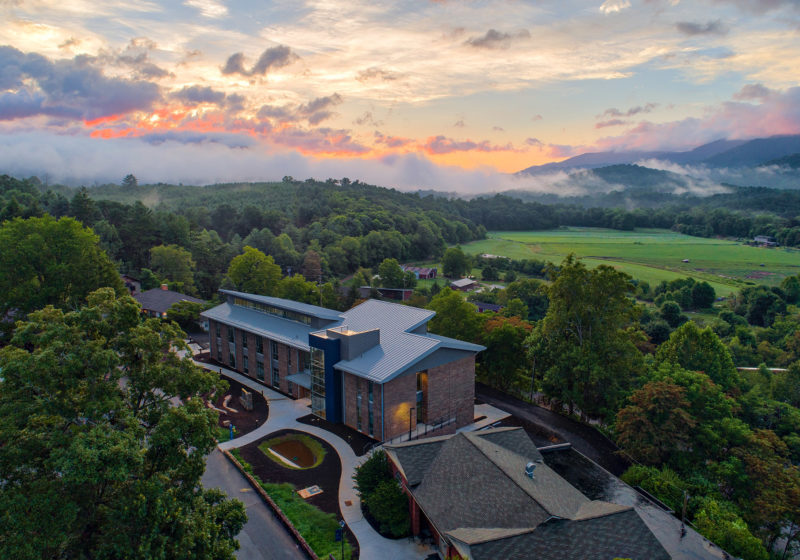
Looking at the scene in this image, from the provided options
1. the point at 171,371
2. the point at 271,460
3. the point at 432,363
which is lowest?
the point at 271,460

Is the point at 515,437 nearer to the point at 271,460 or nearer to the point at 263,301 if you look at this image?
the point at 271,460

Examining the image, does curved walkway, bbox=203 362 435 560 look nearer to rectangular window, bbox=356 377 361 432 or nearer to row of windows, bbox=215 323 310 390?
row of windows, bbox=215 323 310 390

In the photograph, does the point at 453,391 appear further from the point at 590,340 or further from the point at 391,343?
the point at 590,340

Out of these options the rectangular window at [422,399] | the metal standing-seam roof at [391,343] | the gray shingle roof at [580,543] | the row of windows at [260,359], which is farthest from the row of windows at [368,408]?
the gray shingle roof at [580,543]

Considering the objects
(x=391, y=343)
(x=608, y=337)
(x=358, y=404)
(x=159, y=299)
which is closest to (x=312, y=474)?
(x=358, y=404)

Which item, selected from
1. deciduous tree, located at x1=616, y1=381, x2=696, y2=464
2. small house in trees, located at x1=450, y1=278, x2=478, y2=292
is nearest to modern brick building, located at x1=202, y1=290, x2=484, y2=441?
deciduous tree, located at x1=616, y1=381, x2=696, y2=464

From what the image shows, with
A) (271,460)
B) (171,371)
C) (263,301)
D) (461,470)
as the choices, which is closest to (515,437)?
(461,470)

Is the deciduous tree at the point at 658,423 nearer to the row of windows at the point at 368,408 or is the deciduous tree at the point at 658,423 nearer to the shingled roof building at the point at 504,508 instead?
the shingled roof building at the point at 504,508
